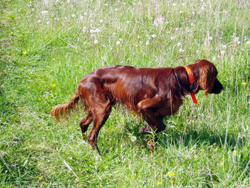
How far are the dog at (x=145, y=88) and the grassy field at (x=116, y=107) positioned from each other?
0.84 feet

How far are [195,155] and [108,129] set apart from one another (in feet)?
3.76

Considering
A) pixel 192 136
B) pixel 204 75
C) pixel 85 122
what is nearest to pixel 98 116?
pixel 85 122

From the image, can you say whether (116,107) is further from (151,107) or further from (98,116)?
(151,107)

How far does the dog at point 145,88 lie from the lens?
3.12 m

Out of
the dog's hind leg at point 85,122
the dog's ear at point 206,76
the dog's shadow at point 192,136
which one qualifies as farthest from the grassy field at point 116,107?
the dog's ear at point 206,76

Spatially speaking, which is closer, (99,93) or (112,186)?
(112,186)

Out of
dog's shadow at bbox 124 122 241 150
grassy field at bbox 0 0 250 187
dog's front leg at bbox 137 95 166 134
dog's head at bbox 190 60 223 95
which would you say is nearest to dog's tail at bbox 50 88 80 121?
grassy field at bbox 0 0 250 187

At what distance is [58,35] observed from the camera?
5.53m

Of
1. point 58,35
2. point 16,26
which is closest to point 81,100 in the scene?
point 58,35

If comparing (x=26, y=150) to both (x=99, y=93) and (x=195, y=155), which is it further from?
(x=195, y=155)

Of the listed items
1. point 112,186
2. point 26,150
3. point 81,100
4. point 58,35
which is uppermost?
point 58,35

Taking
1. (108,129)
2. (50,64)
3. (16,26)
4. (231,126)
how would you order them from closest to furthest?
(231,126)
(108,129)
(50,64)
(16,26)

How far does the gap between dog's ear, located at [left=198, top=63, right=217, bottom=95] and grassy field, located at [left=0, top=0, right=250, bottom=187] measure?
358 millimetres

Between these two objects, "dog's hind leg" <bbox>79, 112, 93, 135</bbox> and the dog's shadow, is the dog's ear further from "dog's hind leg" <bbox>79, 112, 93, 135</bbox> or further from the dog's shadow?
"dog's hind leg" <bbox>79, 112, 93, 135</bbox>
